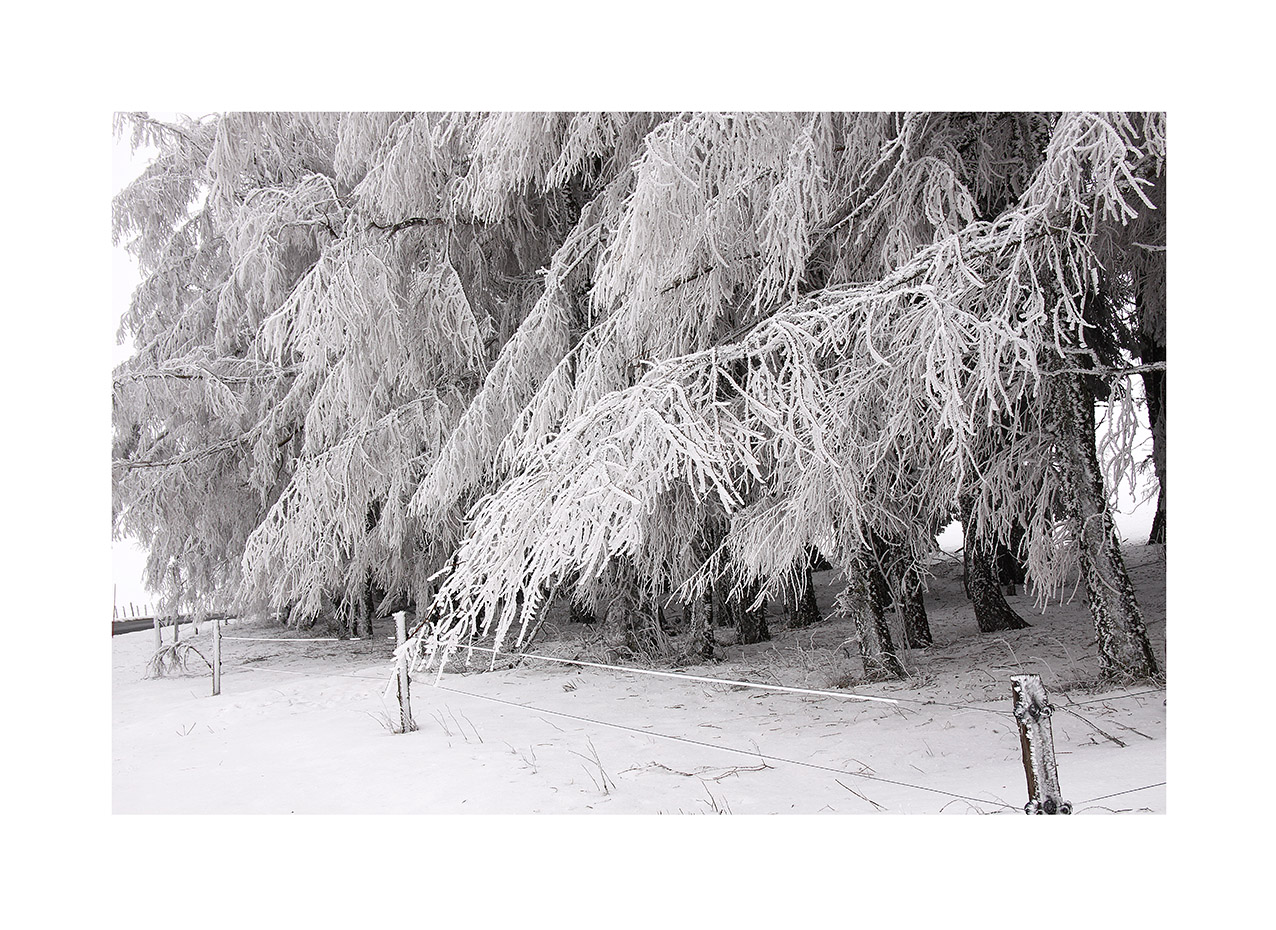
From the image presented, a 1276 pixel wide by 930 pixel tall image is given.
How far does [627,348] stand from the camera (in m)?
3.04

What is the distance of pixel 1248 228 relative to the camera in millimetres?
2248

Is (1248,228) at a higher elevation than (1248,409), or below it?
higher

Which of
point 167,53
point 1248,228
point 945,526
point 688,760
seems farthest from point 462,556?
point 945,526

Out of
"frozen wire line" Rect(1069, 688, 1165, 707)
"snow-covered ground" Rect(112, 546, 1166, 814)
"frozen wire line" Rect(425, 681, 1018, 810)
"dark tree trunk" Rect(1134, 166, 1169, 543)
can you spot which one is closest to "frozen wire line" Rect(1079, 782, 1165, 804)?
"snow-covered ground" Rect(112, 546, 1166, 814)

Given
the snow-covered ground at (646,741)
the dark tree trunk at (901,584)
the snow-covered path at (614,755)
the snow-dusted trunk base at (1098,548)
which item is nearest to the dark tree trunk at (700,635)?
the snow-covered ground at (646,741)

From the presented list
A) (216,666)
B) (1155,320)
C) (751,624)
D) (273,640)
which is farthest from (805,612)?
(216,666)

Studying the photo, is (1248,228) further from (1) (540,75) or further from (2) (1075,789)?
(1) (540,75)

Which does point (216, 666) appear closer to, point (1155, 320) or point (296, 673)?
point (296, 673)

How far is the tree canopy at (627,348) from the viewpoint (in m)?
2.14

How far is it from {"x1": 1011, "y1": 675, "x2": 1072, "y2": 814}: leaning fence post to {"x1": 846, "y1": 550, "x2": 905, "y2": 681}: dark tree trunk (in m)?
1.94

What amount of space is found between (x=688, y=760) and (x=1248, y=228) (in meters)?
2.10

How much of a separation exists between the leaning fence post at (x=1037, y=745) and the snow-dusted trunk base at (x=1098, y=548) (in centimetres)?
126

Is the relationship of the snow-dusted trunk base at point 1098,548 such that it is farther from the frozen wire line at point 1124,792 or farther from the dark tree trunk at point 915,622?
the dark tree trunk at point 915,622

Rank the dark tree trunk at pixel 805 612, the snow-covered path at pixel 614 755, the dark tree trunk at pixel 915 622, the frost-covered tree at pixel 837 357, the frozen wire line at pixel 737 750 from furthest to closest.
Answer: the dark tree trunk at pixel 805 612, the dark tree trunk at pixel 915 622, the snow-covered path at pixel 614 755, the frozen wire line at pixel 737 750, the frost-covered tree at pixel 837 357
